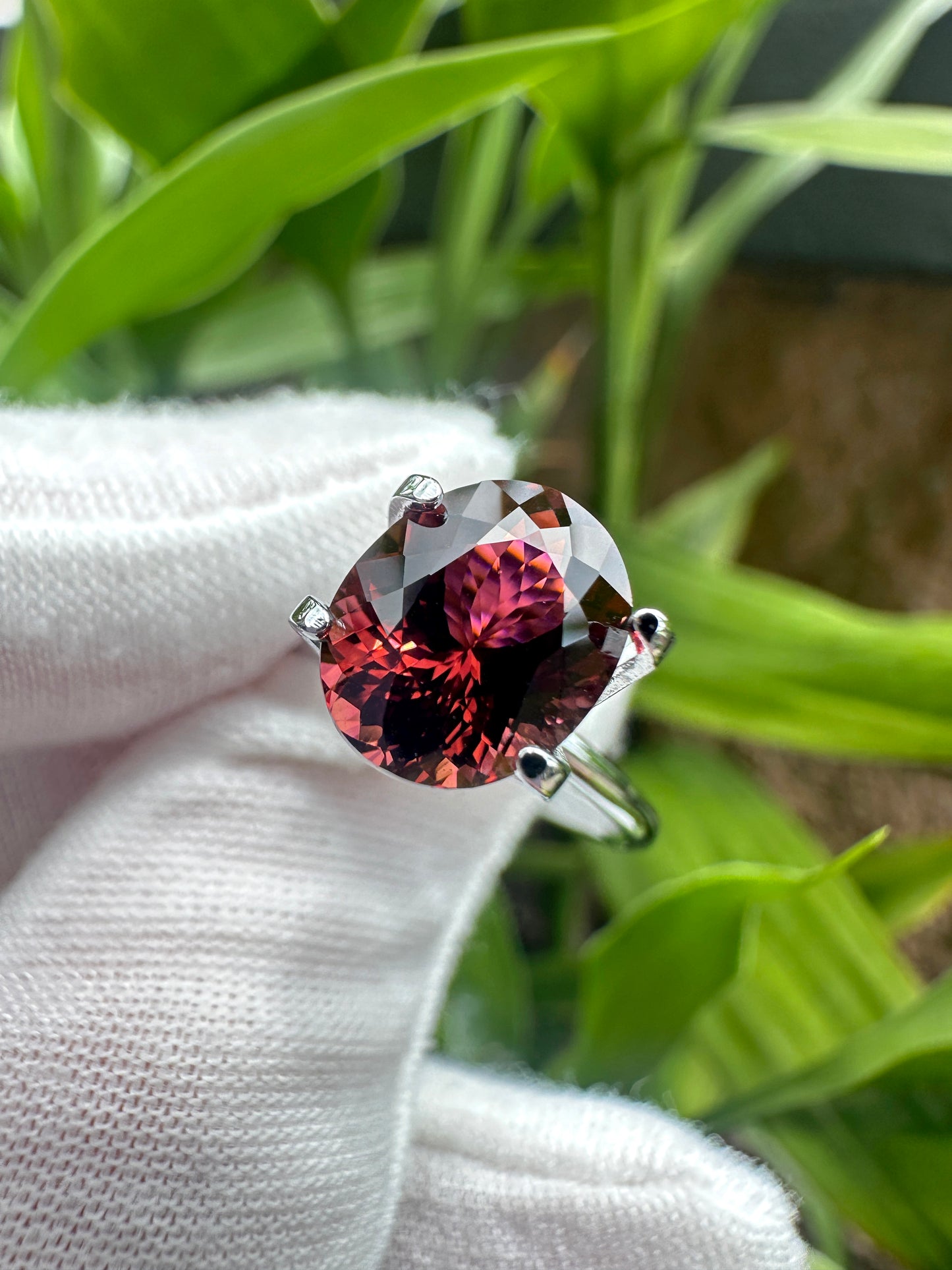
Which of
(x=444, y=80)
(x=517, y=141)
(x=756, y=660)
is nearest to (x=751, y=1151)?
(x=756, y=660)

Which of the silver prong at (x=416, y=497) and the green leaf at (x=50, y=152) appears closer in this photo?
the silver prong at (x=416, y=497)

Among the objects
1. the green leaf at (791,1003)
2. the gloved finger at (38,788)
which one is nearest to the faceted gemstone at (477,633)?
the gloved finger at (38,788)

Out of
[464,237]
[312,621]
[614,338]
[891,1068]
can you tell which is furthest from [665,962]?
[464,237]

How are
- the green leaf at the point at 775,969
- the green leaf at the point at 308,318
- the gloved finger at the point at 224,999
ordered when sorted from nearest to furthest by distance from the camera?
1. the gloved finger at the point at 224,999
2. the green leaf at the point at 775,969
3. the green leaf at the point at 308,318

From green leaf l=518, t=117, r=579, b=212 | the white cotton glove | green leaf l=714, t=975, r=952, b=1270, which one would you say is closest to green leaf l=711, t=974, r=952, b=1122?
green leaf l=714, t=975, r=952, b=1270

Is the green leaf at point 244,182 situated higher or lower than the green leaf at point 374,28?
lower

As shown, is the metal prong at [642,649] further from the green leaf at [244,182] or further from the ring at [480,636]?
the green leaf at [244,182]

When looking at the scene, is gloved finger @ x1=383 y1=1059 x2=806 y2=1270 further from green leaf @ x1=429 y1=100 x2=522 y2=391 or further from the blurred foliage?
green leaf @ x1=429 y1=100 x2=522 y2=391

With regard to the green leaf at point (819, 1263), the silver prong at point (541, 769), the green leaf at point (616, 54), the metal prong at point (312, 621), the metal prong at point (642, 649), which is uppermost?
the green leaf at point (616, 54)
